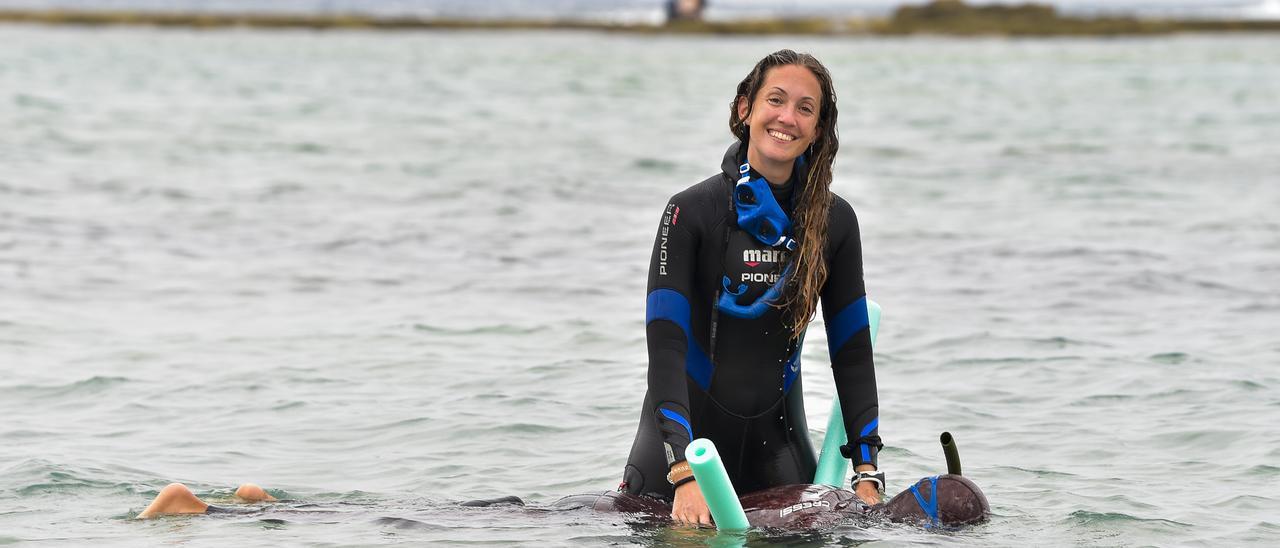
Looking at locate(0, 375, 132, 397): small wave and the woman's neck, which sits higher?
the woman's neck

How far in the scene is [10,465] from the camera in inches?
330

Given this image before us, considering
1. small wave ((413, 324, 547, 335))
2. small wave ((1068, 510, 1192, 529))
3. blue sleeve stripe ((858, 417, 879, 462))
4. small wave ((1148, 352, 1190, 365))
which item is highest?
blue sleeve stripe ((858, 417, 879, 462))

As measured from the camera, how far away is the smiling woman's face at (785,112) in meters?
6.00

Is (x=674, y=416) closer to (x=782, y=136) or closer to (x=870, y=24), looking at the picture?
(x=782, y=136)

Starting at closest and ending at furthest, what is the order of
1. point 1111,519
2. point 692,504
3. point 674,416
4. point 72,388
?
point 692,504, point 674,416, point 1111,519, point 72,388

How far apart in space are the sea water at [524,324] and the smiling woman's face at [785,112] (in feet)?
5.00

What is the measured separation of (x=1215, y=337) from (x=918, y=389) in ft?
9.66

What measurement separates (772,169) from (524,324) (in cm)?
673

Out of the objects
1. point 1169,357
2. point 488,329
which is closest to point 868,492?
point 1169,357

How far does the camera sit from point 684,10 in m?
94.4

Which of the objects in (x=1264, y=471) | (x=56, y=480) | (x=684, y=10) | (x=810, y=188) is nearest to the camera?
(x=810, y=188)

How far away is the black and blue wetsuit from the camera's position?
604cm

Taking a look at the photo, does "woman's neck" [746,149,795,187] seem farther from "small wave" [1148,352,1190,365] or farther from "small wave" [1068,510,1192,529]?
"small wave" [1148,352,1190,365]

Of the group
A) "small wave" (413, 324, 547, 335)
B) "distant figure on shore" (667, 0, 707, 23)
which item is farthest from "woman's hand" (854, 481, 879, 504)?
"distant figure on shore" (667, 0, 707, 23)
